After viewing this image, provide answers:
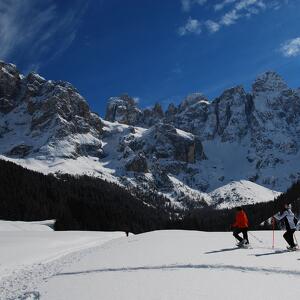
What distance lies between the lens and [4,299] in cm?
1681


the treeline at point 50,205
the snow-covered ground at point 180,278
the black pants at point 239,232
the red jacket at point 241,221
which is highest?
the treeline at point 50,205

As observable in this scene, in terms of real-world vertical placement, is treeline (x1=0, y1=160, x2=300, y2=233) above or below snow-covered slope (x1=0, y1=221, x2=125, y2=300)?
above

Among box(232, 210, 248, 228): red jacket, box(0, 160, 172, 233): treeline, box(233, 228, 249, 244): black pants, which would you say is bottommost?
box(233, 228, 249, 244): black pants

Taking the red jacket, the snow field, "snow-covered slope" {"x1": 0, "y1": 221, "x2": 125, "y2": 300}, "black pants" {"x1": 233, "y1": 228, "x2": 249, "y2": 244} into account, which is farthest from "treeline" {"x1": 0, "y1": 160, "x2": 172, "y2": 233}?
the snow field

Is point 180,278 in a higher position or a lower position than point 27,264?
lower

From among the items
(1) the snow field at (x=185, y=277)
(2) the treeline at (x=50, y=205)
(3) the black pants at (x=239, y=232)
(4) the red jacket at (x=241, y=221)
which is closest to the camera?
(1) the snow field at (x=185, y=277)

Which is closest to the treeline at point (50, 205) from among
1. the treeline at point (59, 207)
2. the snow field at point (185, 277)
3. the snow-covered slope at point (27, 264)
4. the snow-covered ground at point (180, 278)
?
the treeline at point (59, 207)

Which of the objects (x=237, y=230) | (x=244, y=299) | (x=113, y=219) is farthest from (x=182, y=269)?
(x=113, y=219)

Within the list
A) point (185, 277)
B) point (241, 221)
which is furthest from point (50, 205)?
point (185, 277)

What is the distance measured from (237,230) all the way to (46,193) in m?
149

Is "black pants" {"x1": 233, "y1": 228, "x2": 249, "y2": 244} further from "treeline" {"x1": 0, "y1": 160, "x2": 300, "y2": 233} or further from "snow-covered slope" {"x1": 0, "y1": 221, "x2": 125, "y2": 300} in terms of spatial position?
"treeline" {"x1": 0, "y1": 160, "x2": 300, "y2": 233}

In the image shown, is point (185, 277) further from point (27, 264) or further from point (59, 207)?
point (59, 207)

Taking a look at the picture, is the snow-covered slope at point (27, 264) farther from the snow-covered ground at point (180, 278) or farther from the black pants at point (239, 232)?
the black pants at point (239, 232)

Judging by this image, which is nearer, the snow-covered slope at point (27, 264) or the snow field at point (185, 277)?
the snow field at point (185, 277)
